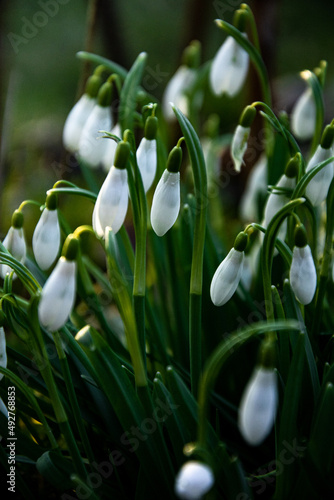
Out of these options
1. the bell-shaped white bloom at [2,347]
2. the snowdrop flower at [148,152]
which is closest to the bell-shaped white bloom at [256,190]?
the snowdrop flower at [148,152]

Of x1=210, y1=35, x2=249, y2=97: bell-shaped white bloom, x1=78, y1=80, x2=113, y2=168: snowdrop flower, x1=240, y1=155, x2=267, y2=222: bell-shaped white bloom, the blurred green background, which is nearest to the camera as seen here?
x1=78, y1=80, x2=113, y2=168: snowdrop flower

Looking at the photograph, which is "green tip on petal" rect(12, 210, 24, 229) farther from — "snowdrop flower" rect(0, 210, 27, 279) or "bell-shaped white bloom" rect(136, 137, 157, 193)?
"bell-shaped white bloom" rect(136, 137, 157, 193)

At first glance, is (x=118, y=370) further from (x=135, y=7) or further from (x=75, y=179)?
(x=135, y=7)

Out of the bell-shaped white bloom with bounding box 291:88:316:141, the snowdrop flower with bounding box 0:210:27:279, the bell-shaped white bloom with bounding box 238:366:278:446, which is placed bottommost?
the bell-shaped white bloom with bounding box 238:366:278:446

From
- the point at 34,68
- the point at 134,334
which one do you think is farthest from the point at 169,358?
the point at 34,68

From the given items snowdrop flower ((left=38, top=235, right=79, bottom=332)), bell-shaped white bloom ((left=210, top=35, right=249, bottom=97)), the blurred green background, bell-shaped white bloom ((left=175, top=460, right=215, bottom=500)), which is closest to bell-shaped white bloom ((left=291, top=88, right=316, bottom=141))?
bell-shaped white bloom ((left=210, top=35, right=249, bottom=97))

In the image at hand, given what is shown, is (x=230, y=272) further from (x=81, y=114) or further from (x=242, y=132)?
(x=81, y=114)
